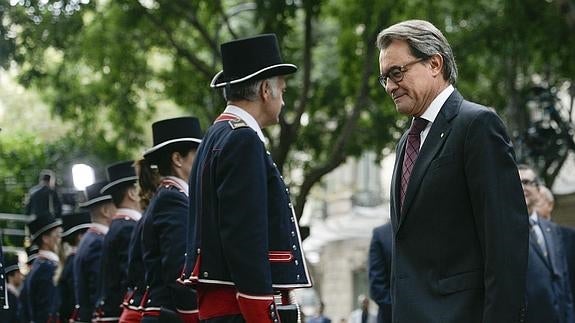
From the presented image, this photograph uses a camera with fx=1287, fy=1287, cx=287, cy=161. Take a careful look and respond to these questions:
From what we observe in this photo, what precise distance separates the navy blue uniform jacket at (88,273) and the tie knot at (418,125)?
19.1 feet

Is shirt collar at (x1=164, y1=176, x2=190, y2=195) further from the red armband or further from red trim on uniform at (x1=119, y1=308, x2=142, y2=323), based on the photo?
the red armband

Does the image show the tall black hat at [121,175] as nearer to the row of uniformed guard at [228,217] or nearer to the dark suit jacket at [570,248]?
the row of uniformed guard at [228,217]

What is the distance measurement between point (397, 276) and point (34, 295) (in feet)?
30.0

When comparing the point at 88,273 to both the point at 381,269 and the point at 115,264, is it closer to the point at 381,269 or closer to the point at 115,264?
the point at 115,264

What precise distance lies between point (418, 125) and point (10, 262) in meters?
15.2

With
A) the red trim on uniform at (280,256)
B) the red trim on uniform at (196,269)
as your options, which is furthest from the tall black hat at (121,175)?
the red trim on uniform at (280,256)

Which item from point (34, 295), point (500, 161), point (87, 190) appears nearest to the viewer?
point (500, 161)

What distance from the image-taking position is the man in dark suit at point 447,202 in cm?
527

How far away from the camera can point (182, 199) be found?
802cm

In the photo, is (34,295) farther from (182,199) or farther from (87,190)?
(182,199)

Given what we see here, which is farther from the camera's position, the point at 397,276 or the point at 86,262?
the point at 86,262

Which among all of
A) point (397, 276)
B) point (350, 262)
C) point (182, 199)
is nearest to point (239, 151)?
point (397, 276)

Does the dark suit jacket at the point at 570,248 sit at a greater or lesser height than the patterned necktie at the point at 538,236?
lesser

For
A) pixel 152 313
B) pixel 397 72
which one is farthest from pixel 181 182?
pixel 397 72
